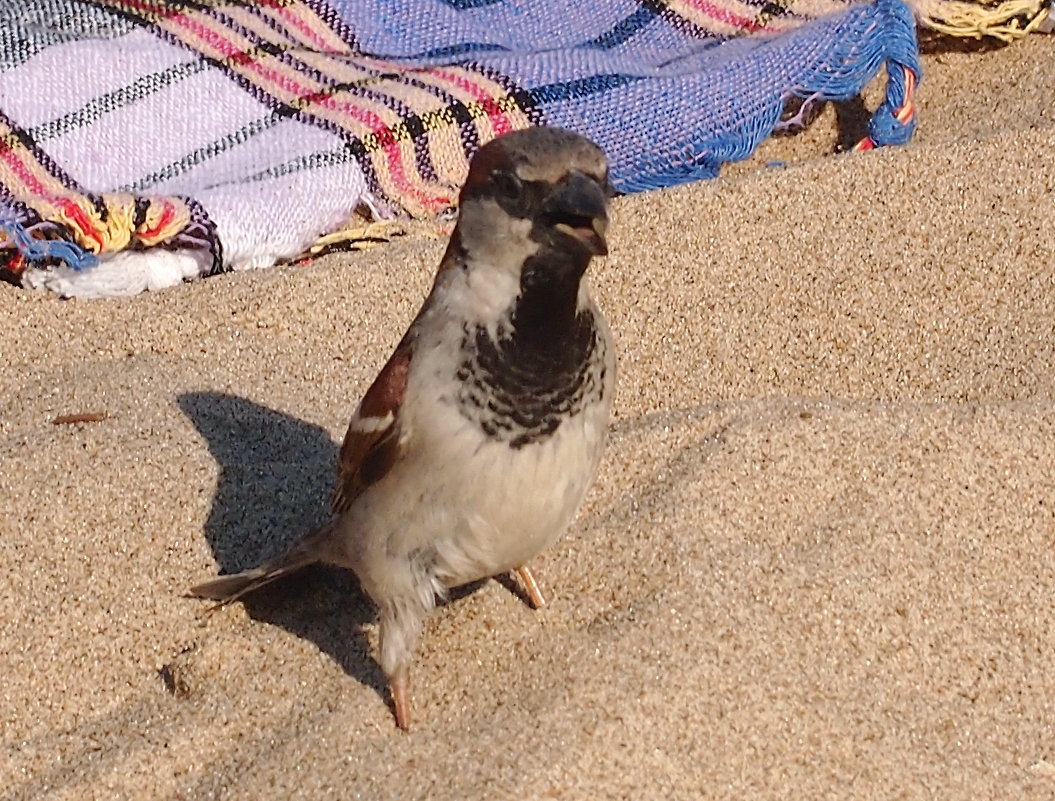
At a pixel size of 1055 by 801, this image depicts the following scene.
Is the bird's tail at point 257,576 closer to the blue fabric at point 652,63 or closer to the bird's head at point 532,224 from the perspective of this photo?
the bird's head at point 532,224

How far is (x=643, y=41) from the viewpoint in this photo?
5066mm

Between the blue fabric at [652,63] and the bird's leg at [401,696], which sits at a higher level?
the blue fabric at [652,63]

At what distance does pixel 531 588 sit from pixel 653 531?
289mm

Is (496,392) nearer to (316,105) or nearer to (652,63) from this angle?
(316,105)

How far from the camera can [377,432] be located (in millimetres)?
2463

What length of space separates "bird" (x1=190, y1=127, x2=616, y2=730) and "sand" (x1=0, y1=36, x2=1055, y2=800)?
0.27m

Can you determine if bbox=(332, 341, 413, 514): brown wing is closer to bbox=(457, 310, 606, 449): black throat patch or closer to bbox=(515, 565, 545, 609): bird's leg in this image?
bbox=(457, 310, 606, 449): black throat patch

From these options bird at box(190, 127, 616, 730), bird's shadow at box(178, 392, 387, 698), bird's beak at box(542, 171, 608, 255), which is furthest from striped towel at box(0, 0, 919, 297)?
bird's beak at box(542, 171, 608, 255)

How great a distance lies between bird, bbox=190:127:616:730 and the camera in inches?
87.6

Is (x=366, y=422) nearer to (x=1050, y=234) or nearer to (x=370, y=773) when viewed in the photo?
(x=370, y=773)

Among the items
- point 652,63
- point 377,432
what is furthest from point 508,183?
point 652,63

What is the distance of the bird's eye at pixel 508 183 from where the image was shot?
2.22 m

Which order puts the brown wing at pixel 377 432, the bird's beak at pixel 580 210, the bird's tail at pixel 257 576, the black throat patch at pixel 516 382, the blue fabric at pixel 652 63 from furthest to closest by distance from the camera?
the blue fabric at pixel 652 63
the bird's tail at pixel 257 576
the brown wing at pixel 377 432
the black throat patch at pixel 516 382
the bird's beak at pixel 580 210

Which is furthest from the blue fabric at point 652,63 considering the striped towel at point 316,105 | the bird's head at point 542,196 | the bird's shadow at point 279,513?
the bird's head at point 542,196
